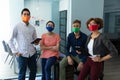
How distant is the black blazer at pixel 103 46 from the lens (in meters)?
2.36

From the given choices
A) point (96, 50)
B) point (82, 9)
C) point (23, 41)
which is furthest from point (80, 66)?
point (82, 9)

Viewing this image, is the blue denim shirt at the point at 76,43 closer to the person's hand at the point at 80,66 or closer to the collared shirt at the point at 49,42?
the person's hand at the point at 80,66

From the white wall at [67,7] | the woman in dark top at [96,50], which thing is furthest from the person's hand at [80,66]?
the white wall at [67,7]

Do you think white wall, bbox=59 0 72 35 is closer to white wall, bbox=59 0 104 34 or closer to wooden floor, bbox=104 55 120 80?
white wall, bbox=59 0 104 34

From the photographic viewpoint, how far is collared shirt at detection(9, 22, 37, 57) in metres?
2.85

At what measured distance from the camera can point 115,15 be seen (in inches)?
270

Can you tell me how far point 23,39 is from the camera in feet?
9.40

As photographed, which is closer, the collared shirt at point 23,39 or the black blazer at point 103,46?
the black blazer at point 103,46

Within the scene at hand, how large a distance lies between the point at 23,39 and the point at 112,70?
2.76 m

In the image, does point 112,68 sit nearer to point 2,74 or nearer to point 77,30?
point 77,30

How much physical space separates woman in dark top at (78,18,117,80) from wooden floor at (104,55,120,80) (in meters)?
1.60

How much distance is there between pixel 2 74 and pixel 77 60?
1765 mm

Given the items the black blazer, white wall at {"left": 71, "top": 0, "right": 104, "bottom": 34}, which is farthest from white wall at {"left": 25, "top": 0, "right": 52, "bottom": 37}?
the black blazer

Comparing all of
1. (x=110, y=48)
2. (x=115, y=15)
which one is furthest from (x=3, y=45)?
(x=115, y=15)
